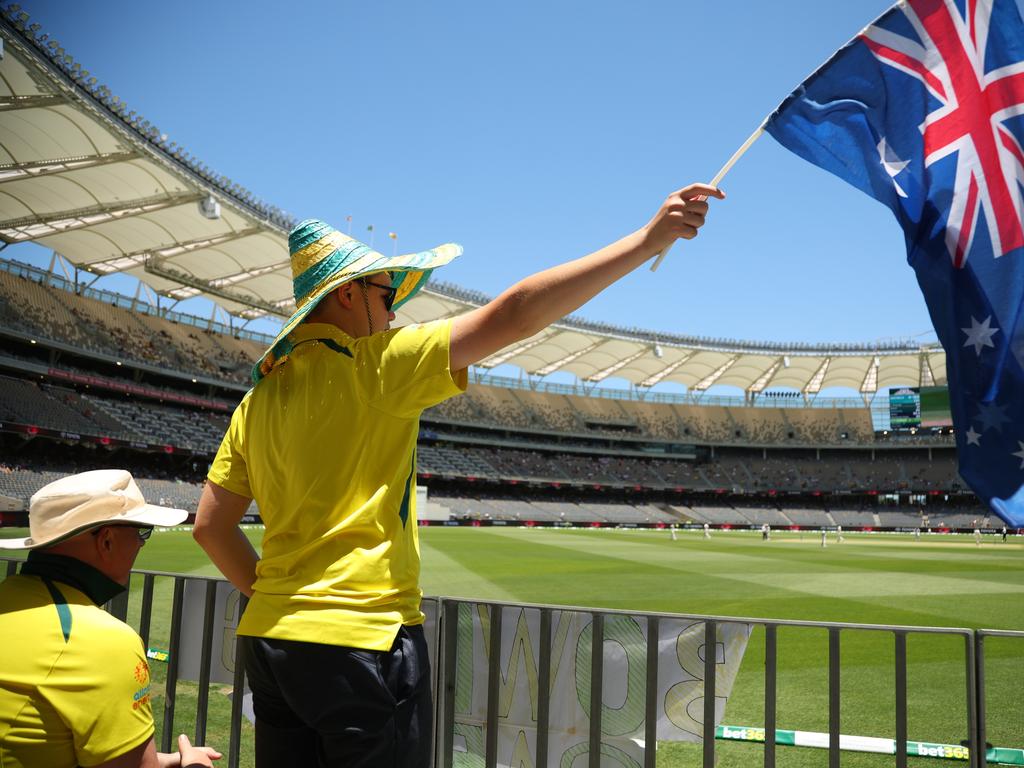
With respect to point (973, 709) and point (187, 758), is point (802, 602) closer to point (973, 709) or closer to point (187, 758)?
point (973, 709)

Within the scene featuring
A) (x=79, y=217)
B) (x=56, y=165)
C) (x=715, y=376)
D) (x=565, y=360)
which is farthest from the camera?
(x=715, y=376)

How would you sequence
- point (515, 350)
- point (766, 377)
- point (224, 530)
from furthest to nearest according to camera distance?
point (766, 377) < point (515, 350) < point (224, 530)

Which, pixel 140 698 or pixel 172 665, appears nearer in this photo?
pixel 140 698

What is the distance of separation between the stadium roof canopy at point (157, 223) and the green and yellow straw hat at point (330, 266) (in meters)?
25.5

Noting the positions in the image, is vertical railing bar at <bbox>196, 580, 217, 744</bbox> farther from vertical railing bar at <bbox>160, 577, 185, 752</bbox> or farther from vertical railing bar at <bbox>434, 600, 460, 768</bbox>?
vertical railing bar at <bbox>434, 600, 460, 768</bbox>

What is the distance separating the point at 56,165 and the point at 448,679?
31959mm

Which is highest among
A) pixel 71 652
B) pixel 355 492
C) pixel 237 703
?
pixel 355 492

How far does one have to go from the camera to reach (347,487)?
1.95 metres

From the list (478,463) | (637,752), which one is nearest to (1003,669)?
(637,752)

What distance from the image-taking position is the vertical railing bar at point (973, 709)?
10.2ft

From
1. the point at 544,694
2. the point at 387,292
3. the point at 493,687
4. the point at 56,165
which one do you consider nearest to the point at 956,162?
the point at 387,292

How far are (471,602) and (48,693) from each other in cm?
208

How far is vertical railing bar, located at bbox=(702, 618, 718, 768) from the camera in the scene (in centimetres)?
331

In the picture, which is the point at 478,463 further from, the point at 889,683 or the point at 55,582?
the point at 55,582
